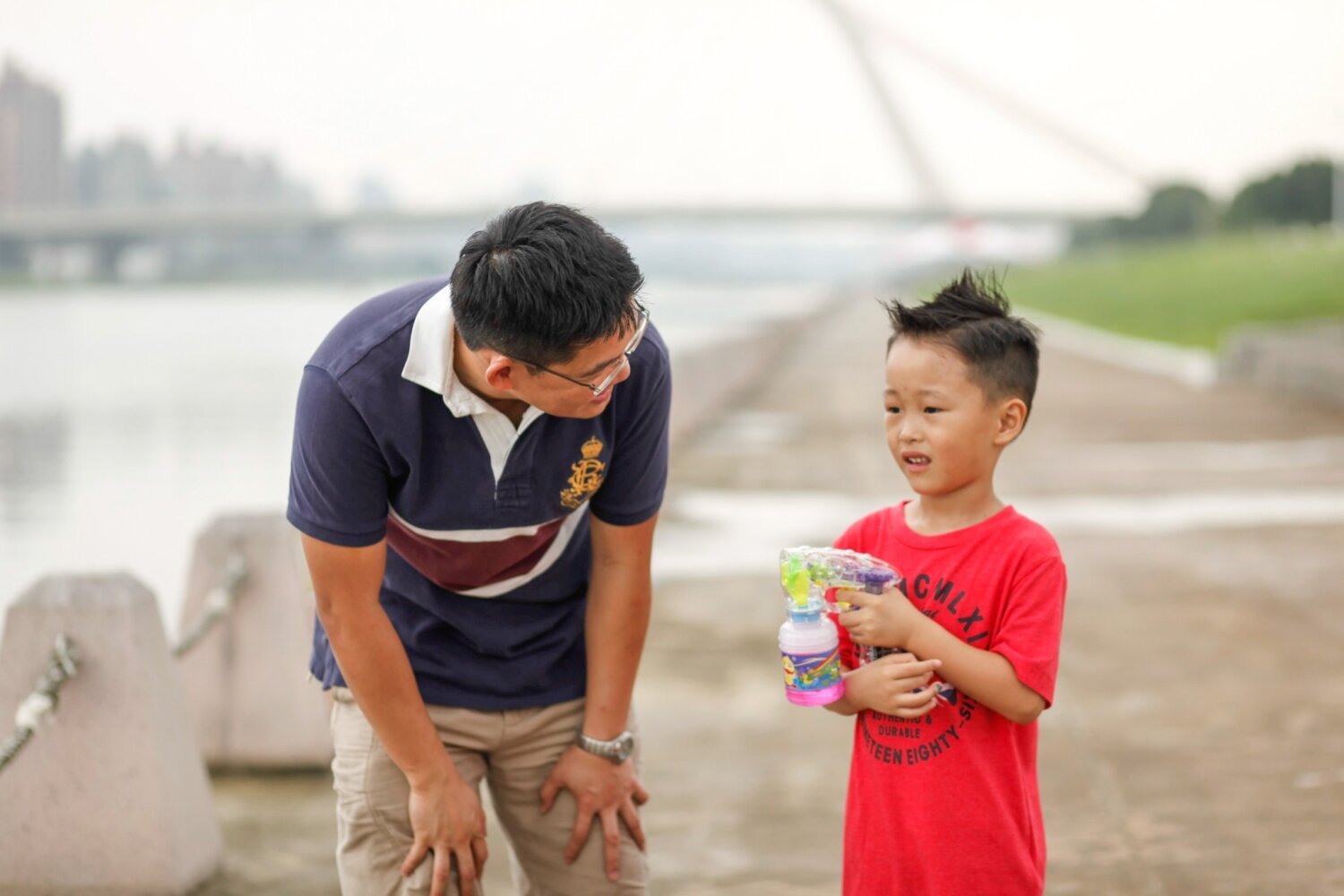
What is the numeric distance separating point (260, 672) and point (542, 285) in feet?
8.62

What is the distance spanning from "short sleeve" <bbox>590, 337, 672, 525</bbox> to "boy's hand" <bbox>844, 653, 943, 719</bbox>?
51cm

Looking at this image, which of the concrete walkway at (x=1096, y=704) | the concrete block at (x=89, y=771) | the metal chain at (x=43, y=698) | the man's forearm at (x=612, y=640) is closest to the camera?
the man's forearm at (x=612, y=640)

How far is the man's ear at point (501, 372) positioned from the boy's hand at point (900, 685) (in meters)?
0.72

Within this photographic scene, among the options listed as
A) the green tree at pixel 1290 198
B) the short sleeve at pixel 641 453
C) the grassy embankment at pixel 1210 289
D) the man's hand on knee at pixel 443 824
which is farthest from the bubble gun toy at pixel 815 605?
the green tree at pixel 1290 198

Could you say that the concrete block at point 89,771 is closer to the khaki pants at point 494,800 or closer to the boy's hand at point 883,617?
the khaki pants at point 494,800

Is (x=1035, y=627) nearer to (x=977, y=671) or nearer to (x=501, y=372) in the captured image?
(x=977, y=671)

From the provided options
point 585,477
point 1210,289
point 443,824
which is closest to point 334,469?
point 585,477

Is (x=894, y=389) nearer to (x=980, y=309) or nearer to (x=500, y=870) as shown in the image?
(x=980, y=309)

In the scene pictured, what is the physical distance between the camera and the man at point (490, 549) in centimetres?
230

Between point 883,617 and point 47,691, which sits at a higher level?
point 883,617

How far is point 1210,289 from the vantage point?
117 ft

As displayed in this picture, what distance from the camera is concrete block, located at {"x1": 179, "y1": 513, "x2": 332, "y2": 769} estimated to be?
4484 mm

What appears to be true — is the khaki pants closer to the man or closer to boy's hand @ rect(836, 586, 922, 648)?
the man

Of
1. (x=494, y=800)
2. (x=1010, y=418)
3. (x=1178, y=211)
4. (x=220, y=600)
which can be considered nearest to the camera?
(x=1010, y=418)
